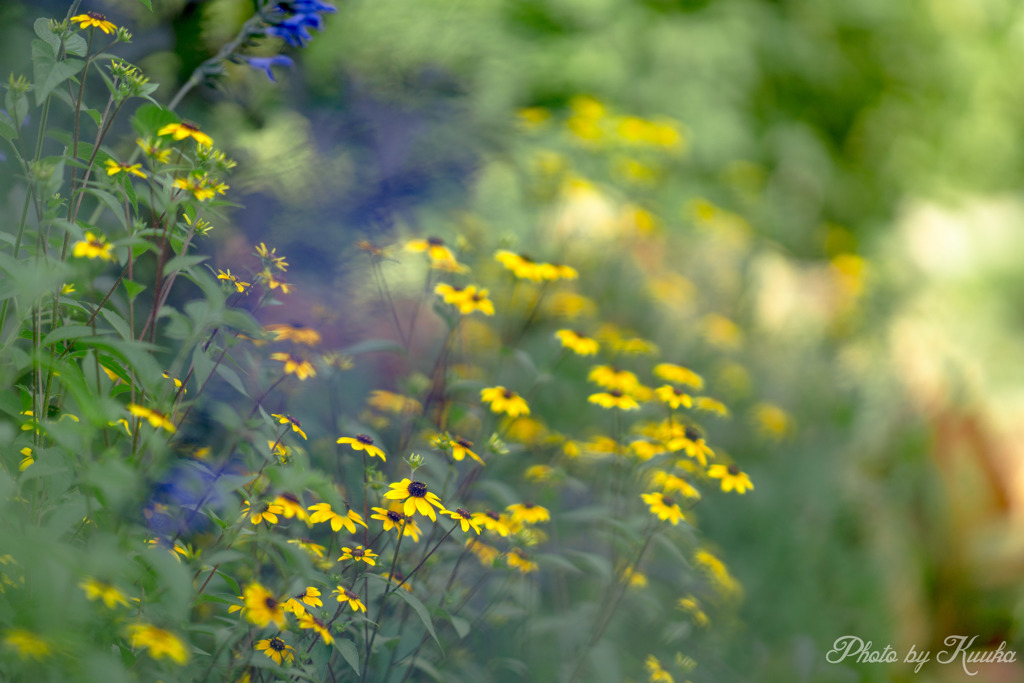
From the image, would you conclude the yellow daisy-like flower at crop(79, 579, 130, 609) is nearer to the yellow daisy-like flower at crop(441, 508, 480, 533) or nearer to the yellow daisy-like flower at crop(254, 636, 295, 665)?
the yellow daisy-like flower at crop(254, 636, 295, 665)

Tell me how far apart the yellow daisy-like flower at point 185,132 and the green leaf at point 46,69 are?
0.10 meters

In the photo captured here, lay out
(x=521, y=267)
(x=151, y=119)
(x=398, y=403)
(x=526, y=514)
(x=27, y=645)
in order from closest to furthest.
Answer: (x=27, y=645) → (x=151, y=119) → (x=526, y=514) → (x=521, y=267) → (x=398, y=403)

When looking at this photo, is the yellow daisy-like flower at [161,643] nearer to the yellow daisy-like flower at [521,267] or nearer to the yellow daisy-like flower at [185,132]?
the yellow daisy-like flower at [185,132]

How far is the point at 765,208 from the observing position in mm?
3773

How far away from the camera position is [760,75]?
455 cm

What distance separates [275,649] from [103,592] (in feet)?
0.78

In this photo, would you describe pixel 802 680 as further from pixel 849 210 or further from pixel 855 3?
pixel 855 3

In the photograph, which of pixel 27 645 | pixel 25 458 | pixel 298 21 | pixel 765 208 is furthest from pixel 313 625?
pixel 765 208

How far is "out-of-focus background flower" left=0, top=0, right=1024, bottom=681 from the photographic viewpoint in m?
1.42

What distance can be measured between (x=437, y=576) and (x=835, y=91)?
492cm

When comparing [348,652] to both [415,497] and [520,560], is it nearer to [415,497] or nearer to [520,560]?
[415,497]

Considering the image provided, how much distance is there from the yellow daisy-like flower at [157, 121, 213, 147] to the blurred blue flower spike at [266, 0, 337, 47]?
233 mm

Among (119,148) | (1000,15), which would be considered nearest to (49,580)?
(119,148)

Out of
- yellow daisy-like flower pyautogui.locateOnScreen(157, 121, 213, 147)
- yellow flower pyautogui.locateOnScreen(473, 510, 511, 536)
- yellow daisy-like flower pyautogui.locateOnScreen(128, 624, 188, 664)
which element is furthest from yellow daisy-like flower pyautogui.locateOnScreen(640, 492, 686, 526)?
yellow daisy-like flower pyautogui.locateOnScreen(157, 121, 213, 147)
